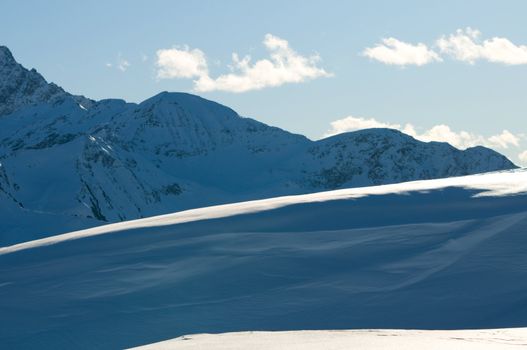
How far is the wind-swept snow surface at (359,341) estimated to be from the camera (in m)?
8.47

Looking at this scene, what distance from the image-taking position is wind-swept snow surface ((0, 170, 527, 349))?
1234 centimetres

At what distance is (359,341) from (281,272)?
5461 mm

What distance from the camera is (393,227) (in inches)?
664

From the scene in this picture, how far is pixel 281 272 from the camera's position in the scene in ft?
47.2

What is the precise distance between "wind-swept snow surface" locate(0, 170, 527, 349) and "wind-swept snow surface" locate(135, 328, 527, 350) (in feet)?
6.70

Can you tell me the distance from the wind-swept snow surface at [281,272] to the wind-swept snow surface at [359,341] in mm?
2042

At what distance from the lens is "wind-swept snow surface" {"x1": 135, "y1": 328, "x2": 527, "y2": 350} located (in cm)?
847

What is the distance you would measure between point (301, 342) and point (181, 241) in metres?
8.12

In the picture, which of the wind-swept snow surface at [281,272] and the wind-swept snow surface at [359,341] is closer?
the wind-swept snow surface at [359,341]

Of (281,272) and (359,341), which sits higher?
(281,272)

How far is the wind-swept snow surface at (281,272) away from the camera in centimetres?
1234

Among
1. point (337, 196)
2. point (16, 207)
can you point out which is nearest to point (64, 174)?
point (16, 207)

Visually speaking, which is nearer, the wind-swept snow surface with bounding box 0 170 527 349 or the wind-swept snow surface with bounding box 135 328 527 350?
the wind-swept snow surface with bounding box 135 328 527 350

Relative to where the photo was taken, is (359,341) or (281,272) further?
(281,272)
